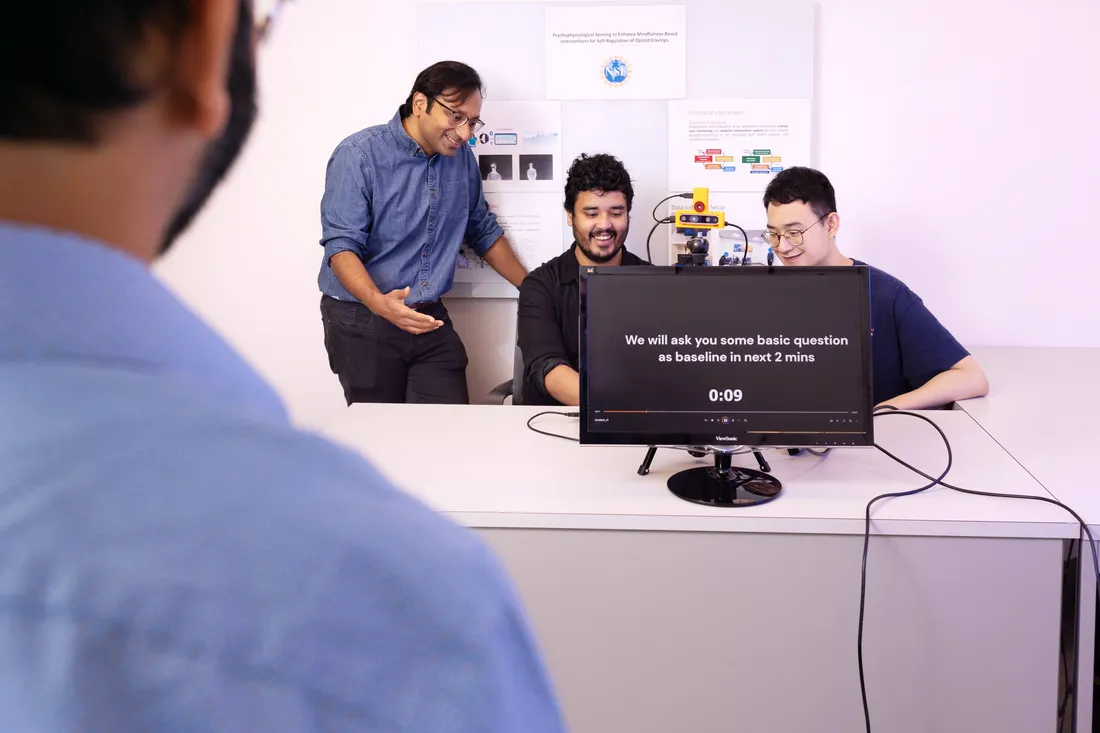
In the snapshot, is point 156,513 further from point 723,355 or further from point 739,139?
point 739,139

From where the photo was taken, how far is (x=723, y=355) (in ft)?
5.12

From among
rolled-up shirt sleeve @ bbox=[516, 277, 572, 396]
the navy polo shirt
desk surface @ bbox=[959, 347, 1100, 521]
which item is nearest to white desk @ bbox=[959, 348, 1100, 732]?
desk surface @ bbox=[959, 347, 1100, 521]

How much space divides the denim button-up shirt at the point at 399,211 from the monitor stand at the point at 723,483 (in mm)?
1579

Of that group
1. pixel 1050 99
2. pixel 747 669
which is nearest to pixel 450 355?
pixel 747 669

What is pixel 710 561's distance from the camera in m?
1.48

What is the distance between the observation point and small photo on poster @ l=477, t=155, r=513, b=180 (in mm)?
3166

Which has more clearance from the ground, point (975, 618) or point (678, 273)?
point (678, 273)

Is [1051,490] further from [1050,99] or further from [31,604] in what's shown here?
[1050,99]

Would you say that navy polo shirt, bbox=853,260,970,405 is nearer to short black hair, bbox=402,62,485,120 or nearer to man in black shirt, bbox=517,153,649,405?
man in black shirt, bbox=517,153,649,405

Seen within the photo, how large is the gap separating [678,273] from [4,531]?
1421mm

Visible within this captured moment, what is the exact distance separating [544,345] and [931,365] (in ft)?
3.38

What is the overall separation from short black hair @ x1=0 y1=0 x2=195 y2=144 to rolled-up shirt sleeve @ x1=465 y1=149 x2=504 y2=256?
289 cm

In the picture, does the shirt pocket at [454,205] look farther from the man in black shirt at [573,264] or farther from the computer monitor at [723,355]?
the computer monitor at [723,355]

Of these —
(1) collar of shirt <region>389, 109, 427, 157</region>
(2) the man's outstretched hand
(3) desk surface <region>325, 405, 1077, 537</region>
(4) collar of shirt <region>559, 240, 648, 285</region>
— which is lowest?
(3) desk surface <region>325, 405, 1077, 537</region>
